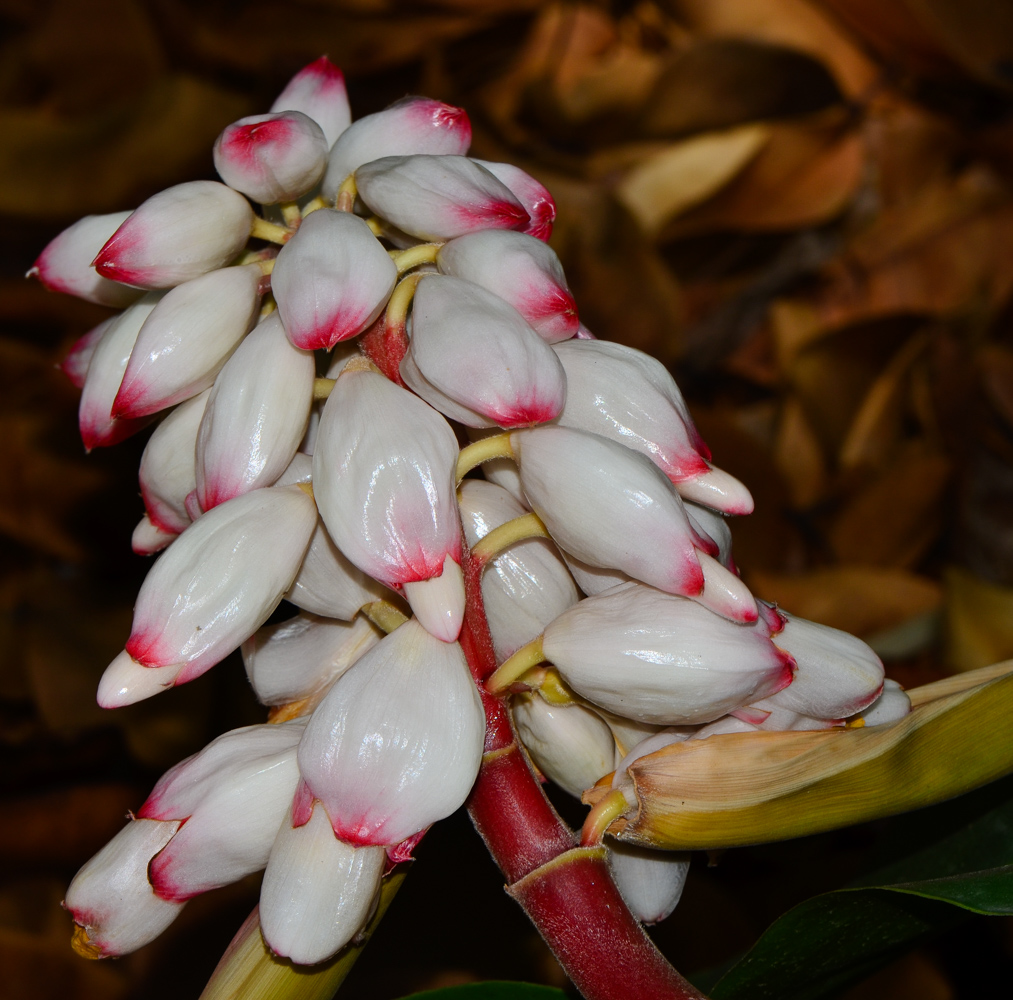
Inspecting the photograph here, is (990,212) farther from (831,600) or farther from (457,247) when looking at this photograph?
(457,247)

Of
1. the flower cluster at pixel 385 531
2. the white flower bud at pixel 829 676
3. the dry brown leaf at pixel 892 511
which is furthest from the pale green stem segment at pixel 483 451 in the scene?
the dry brown leaf at pixel 892 511

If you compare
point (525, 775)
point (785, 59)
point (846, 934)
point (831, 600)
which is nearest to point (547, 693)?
point (525, 775)

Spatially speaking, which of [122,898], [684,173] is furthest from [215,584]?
[684,173]

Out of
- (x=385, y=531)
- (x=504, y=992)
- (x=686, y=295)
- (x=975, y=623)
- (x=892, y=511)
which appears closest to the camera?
(x=385, y=531)

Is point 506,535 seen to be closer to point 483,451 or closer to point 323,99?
point 483,451

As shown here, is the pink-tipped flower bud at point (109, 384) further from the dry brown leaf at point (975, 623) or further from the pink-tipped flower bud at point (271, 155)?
the dry brown leaf at point (975, 623)

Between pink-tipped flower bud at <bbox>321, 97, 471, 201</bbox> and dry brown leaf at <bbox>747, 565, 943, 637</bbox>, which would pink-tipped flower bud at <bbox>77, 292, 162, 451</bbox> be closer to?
pink-tipped flower bud at <bbox>321, 97, 471, 201</bbox>
